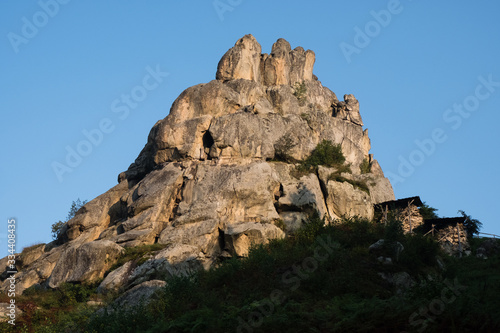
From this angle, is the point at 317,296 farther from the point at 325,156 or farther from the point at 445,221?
the point at 325,156

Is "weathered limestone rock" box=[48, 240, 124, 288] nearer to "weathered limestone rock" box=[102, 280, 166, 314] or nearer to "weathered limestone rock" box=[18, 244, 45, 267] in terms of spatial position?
"weathered limestone rock" box=[102, 280, 166, 314]

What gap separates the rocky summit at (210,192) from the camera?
1414 inches

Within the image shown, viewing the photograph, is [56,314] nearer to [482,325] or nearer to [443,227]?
[482,325]

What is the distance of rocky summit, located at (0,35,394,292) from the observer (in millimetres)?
35906

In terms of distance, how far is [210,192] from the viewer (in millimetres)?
40312

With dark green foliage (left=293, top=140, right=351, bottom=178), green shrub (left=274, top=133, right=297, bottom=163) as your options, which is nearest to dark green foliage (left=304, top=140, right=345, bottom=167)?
dark green foliage (left=293, top=140, right=351, bottom=178)

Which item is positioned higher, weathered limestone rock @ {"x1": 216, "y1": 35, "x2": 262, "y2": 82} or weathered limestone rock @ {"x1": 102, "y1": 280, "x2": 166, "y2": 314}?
weathered limestone rock @ {"x1": 216, "y1": 35, "x2": 262, "y2": 82}

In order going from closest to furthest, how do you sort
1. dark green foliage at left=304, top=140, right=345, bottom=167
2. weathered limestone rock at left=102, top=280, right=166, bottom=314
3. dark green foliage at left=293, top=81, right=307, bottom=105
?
weathered limestone rock at left=102, top=280, right=166, bottom=314 → dark green foliage at left=304, top=140, right=345, bottom=167 → dark green foliage at left=293, top=81, right=307, bottom=105

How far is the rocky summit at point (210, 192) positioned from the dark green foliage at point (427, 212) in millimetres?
3211

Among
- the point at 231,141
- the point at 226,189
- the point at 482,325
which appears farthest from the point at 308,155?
the point at 482,325

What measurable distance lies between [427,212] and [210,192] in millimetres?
20226
